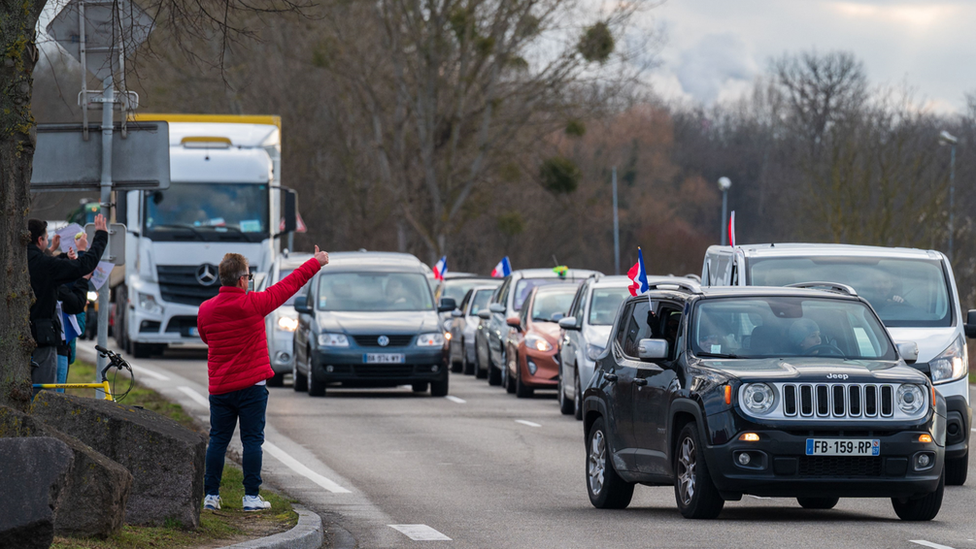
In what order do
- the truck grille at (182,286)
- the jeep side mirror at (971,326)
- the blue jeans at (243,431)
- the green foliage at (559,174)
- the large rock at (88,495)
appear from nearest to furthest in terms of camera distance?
the large rock at (88,495)
the blue jeans at (243,431)
the jeep side mirror at (971,326)
the truck grille at (182,286)
the green foliage at (559,174)

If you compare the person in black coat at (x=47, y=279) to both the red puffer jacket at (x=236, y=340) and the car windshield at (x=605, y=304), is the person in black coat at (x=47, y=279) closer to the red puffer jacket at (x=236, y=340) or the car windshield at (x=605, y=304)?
the red puffer jacket at (x=236, y=340)

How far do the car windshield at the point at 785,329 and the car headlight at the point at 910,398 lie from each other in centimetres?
64

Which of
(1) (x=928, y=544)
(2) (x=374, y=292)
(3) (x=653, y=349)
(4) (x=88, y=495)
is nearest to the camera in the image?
(4) (x=88, y=495)

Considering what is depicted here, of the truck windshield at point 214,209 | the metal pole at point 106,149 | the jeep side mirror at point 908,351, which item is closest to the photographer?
the metal pole at point 106,149

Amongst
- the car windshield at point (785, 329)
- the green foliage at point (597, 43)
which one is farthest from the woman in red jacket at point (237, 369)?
the green foliage at point (597, 43)

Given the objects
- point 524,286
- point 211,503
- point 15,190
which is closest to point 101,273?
point 211,503

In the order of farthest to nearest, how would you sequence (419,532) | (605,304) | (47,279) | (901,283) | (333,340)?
1. (333,340)
2. (605,304)
3. (901,283)
4. (47,279)
5. (419,532)

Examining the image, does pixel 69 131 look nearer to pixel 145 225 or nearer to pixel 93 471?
pixel 93 471

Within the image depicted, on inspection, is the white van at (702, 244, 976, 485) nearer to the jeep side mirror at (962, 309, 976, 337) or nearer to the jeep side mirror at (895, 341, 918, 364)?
the jeep side mirror at (962, 309, 976, 337)

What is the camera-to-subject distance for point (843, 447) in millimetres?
9492

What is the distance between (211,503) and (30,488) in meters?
3.36

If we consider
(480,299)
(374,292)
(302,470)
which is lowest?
(302,470)

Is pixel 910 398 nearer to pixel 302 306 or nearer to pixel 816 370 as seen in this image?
pixel 816 370

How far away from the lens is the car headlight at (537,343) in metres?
22.1
